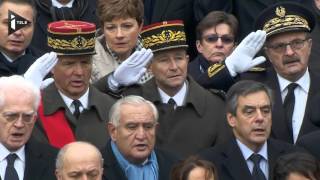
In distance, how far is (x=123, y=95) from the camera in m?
10.2

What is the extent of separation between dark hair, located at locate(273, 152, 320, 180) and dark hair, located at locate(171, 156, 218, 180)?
487 millimetres

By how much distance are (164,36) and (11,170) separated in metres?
1.96

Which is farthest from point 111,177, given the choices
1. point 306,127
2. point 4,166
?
point 306,127

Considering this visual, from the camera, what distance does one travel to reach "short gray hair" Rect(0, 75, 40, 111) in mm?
9031

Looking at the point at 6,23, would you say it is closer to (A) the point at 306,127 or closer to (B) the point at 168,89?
(B) the point at 168,89

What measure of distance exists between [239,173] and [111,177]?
1.00 metres

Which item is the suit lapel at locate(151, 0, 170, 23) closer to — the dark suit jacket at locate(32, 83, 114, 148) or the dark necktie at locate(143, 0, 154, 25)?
the dark necktie at locate(143, 0, 154, 25)

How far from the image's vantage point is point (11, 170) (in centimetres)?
897

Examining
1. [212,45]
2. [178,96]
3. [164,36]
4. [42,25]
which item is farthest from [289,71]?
[42,25]

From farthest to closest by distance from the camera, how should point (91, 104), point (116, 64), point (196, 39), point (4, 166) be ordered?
1. point (196, 39)
2. point (116, 64)
3. point (91, 104)
4. point (4, 166)

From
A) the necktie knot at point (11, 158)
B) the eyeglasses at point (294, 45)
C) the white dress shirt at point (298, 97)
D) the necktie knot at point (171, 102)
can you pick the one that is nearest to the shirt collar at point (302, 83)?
the white dress shirt at point (298, 97)

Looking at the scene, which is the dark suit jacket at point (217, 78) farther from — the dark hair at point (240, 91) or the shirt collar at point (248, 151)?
the shirt collar at point (248, 151)

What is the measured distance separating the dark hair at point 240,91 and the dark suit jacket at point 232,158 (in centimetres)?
27

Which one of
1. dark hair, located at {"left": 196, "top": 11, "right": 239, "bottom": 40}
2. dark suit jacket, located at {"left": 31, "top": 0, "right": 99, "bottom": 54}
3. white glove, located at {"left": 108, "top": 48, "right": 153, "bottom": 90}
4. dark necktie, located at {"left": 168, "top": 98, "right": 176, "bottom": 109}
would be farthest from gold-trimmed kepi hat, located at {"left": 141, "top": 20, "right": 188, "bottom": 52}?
dark suit jacket, located at {"left": 31, "top": 0, "right": 99, "bottom": 54}
